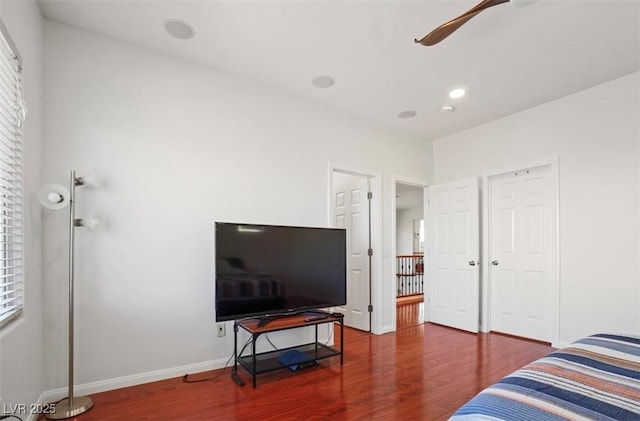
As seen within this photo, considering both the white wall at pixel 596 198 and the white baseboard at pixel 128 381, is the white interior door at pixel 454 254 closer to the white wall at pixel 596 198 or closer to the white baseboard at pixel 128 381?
the white wall at pixel 596 198

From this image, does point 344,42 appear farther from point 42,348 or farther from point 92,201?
point 42,348

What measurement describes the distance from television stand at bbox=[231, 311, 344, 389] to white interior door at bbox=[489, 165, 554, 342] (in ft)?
8.11

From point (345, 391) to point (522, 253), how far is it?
2.97 metres

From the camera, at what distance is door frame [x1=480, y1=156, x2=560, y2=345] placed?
12.3ft

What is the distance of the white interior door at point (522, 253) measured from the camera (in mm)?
3957

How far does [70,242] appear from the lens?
2346 mm

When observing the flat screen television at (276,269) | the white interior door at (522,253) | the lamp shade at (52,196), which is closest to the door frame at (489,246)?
the white interior door at (522,253)

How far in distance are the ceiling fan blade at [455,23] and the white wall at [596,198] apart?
237cm

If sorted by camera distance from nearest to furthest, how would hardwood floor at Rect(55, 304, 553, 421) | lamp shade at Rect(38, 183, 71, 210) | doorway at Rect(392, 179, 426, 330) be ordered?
lamp shade at Rect(38, 183, 71, 210) → hardwood floor at Rect(55, 304, 553, 421) → doorway at Rect(392, 179, 426, 330)

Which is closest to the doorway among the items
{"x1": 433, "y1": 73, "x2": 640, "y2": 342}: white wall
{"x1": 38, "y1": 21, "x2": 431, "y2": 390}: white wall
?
{"x1": 433, "y1": 73, "x2": 640, "y2": 342}: white wall

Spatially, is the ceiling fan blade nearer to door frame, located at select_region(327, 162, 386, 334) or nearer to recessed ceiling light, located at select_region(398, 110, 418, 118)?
recessed ceiling light, located at select_region(398, 110, 418, 118)

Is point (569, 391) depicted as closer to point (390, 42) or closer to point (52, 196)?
point (390, 42)

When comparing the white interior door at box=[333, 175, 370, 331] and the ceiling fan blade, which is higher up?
the ceiling fan blade

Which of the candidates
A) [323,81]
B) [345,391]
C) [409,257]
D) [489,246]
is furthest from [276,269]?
[409,257]
